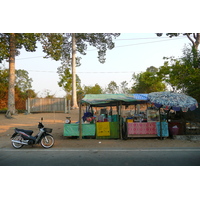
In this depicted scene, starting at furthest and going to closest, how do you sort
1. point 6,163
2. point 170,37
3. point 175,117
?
point 170,37 < point 175,117 < point 6,163

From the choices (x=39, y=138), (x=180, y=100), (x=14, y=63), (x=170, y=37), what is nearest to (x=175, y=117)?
(x=180, y=100)

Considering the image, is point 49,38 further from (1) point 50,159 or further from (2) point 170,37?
(1) point 50,159

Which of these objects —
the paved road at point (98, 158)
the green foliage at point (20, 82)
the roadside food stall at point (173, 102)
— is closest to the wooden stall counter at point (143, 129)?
the roadside food stall at point (173, 102)

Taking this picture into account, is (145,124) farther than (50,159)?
Yes

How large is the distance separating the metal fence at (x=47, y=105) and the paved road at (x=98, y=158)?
15.8 metres

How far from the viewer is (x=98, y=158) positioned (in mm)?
6457

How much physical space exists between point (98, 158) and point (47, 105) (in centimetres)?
1807

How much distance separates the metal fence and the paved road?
1581 cm

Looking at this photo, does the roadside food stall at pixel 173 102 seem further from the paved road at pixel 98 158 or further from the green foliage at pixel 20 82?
the green foliage at pixel 20 82

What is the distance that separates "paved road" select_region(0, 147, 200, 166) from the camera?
5812 millimetres

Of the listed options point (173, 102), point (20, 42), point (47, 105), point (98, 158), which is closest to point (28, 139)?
point (98, 158)

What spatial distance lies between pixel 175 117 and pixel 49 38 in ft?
48.9

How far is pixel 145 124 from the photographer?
402 inches

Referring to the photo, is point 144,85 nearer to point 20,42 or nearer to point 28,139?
point 20,42
